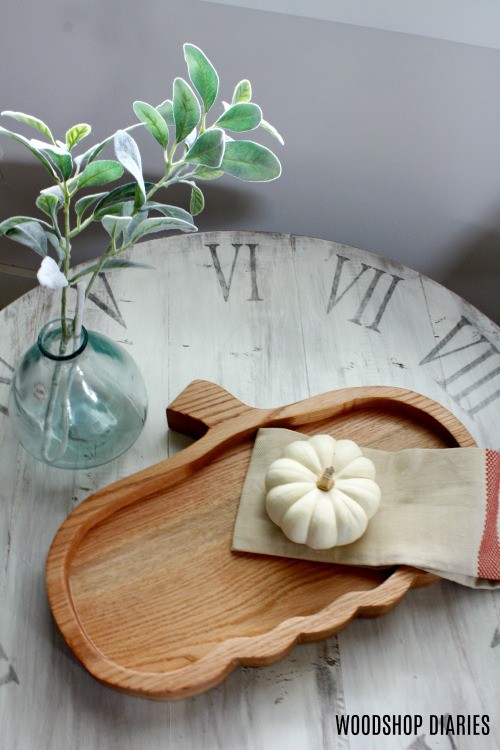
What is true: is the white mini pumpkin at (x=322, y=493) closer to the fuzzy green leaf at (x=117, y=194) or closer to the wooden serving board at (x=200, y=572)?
the wooden serving board at (x=200, y=572)

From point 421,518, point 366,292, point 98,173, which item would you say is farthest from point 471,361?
point 98,173

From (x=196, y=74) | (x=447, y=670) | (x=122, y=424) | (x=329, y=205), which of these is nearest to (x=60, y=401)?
(x=122, y=424)

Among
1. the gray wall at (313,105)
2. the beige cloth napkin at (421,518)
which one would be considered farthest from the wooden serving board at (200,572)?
the gray wall at (313,105)

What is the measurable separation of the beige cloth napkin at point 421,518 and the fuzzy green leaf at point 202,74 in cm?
40

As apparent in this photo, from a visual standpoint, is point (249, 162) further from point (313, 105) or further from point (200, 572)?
point (313, 105)

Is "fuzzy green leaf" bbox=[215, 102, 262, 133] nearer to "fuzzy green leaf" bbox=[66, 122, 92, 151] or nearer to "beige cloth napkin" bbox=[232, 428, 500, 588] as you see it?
"fuzzy green leaf" bbox=[66, 122, 92, 151]

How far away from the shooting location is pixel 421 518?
0.79 m

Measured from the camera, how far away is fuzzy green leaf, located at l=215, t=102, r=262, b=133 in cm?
64

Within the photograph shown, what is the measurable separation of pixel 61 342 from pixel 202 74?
295 mm

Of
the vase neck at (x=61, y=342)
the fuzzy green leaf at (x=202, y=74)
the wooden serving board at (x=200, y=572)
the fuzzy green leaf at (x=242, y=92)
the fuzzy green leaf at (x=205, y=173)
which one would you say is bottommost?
the wooden serving board at (x=200, y=572)

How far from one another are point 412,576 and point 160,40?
827 mm

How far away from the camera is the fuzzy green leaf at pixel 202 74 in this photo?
63cm

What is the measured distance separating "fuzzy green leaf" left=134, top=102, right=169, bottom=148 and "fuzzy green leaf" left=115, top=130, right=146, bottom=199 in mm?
56

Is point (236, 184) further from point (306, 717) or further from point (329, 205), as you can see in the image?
point (306, 717)
